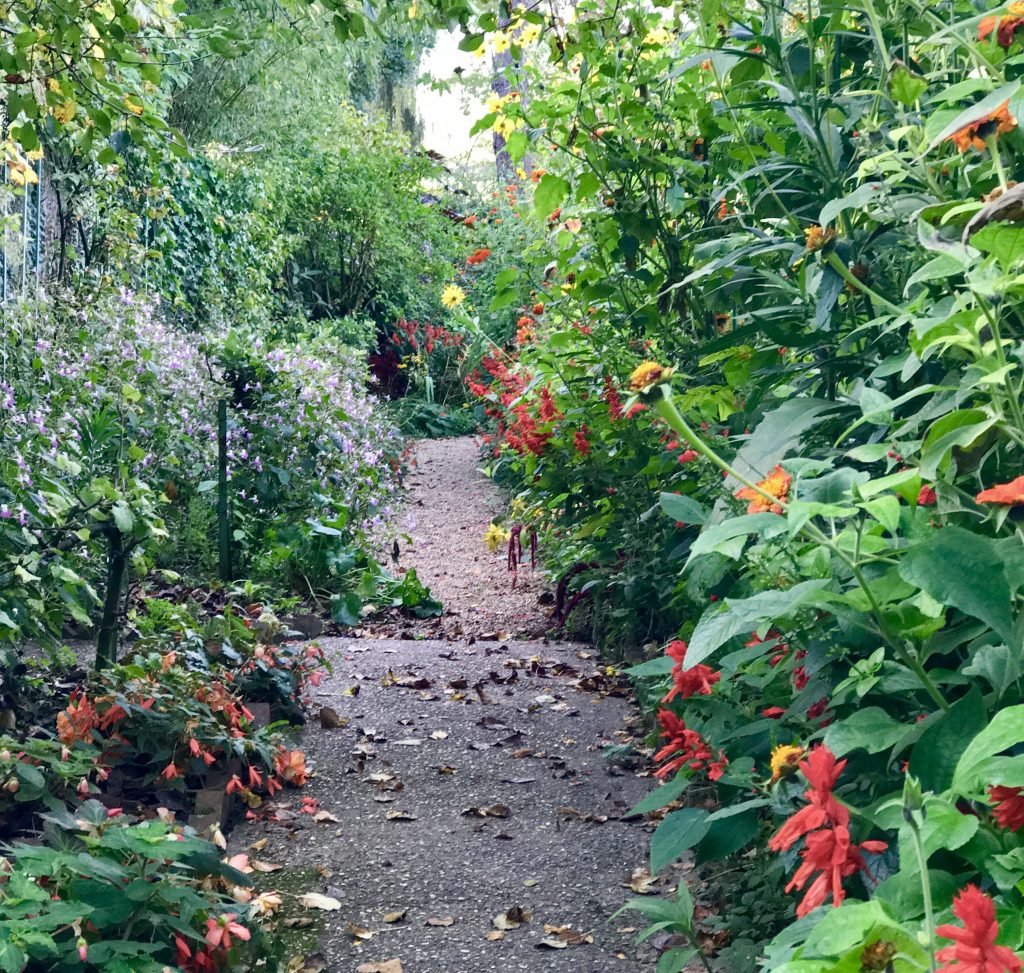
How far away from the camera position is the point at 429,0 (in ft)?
9.18

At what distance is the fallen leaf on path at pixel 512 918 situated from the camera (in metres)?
2.56

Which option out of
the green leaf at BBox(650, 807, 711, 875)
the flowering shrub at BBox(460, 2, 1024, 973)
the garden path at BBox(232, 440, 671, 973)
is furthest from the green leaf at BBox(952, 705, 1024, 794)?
the garden path at BBox(232, 440, 671, 973)

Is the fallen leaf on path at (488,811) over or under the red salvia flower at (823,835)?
under

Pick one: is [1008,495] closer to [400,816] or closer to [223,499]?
[400,816]

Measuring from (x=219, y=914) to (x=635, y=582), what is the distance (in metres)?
2.21

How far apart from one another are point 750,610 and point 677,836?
611 mm

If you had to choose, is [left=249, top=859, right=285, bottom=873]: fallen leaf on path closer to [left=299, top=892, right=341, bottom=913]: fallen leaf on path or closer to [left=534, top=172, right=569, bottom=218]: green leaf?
[left=299, top=892, right=341, bottom=913]: fallen leaf on path

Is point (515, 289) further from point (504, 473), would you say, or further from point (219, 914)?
point (504, 473)

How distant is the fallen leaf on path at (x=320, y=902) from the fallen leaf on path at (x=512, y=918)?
382mm

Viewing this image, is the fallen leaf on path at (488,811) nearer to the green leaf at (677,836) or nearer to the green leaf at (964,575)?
the green leaf at (677,836)

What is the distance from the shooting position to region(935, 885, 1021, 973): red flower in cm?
76

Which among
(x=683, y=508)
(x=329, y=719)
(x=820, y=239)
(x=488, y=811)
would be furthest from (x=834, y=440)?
(x=329, y=719)

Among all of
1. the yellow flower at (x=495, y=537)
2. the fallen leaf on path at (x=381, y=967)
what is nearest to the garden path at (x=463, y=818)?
the fallen leaf on path at (x=381, y=967)

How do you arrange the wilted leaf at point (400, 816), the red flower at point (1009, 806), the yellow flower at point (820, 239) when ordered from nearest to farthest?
1. the red flower at point (1009, 806)
2. the yellow flower at point (820, 239)
3. the wilted leaf at point (400, 816)
